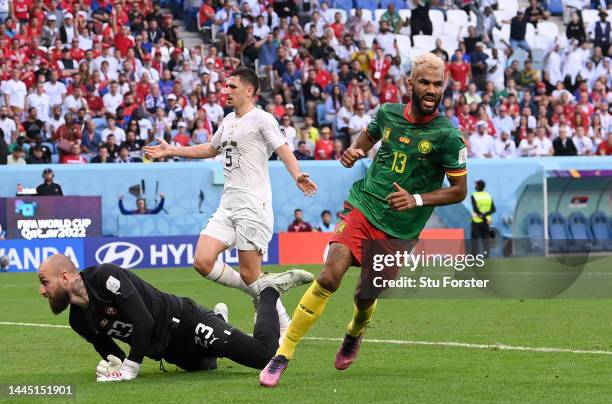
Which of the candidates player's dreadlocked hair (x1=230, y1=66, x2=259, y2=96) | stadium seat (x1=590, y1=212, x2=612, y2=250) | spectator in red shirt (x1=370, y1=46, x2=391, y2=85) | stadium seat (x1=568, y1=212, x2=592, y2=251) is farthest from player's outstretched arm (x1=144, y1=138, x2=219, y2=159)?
spectator in red shirt (x1=370, y1=46, x2=391, y2=85)

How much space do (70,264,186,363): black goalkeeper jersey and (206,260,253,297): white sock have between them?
8.42 ft


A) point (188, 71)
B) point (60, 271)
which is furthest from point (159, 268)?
point (60, 271)

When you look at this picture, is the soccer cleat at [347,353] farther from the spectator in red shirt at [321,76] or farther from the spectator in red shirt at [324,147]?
the spectator in red shirt at [321,76]

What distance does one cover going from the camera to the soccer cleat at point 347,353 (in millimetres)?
9383

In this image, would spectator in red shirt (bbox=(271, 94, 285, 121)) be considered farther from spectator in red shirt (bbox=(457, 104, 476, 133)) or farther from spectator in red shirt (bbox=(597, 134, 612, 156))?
spectator in red shirt (bbox=(597, 134, 612, 156))

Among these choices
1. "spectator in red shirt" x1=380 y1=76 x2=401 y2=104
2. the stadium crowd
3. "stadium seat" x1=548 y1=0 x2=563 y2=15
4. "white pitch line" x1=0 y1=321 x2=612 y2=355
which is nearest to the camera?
"white pitch line" x1=0 y1=321 x2=612 y2=355

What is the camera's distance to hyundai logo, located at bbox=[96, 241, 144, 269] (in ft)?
79.9

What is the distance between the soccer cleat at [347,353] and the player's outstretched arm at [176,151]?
8.94 ft

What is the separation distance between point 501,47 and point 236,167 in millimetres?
23927

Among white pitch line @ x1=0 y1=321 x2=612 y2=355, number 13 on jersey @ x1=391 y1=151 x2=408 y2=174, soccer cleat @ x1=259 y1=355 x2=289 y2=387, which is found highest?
number 13 on jersey @ x1=391 y1=151 x2=408 y2=174

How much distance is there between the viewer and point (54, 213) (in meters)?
24.8

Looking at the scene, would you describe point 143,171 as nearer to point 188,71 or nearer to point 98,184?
point 98,184

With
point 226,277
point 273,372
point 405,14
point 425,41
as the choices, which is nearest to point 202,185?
point 425,41

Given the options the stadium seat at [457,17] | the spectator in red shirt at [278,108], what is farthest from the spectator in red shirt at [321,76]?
the stadium seat at [457,17]
